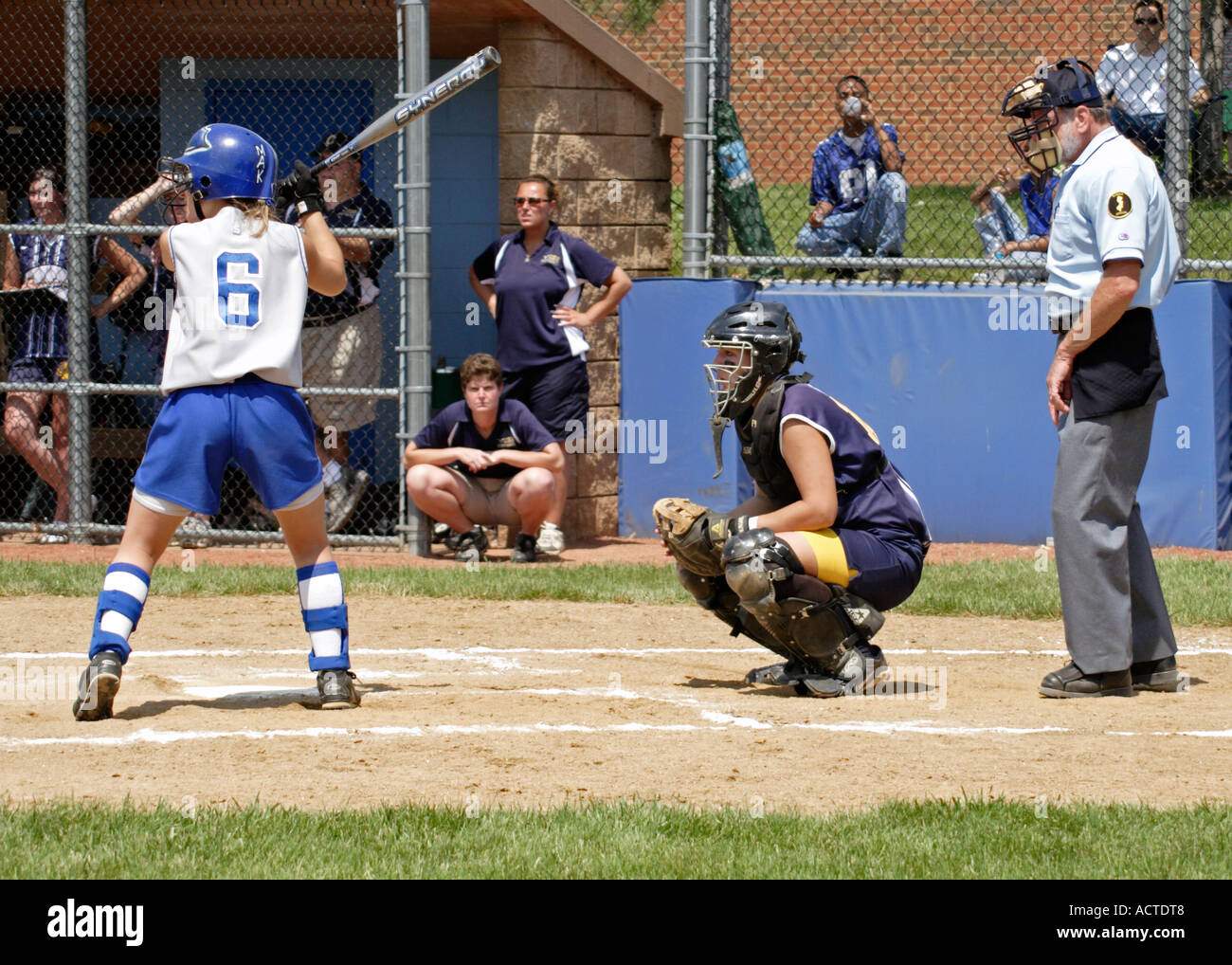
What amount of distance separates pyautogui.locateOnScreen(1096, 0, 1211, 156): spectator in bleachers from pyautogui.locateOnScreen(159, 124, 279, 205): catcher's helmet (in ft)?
19.3

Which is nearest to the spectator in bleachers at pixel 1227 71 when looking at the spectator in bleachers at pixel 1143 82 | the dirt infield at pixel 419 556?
the spectator in bleachers at pixel 1143 82

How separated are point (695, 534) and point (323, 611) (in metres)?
1.34

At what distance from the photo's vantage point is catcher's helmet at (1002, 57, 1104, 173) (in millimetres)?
5809

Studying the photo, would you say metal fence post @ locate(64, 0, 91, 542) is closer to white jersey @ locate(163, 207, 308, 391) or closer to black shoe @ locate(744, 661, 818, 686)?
white jersey @ locate(163, 207, 308, 391)

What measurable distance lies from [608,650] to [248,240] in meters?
2.47

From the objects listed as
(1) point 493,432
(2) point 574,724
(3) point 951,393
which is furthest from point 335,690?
(3) point 951,393

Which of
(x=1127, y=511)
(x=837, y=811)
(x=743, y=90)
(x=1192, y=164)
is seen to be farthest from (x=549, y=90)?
(x=743, y=90)

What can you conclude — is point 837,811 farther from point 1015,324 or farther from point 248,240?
point 1015,324

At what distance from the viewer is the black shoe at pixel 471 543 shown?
30.9 ft

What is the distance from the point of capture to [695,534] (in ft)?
18.5

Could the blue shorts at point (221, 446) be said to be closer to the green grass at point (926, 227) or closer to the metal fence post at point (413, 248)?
the metal fence post at point (413, 248)

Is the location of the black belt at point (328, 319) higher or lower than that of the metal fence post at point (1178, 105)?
lower

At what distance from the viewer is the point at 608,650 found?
6.82m

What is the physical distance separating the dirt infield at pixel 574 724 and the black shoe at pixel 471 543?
1.94m
